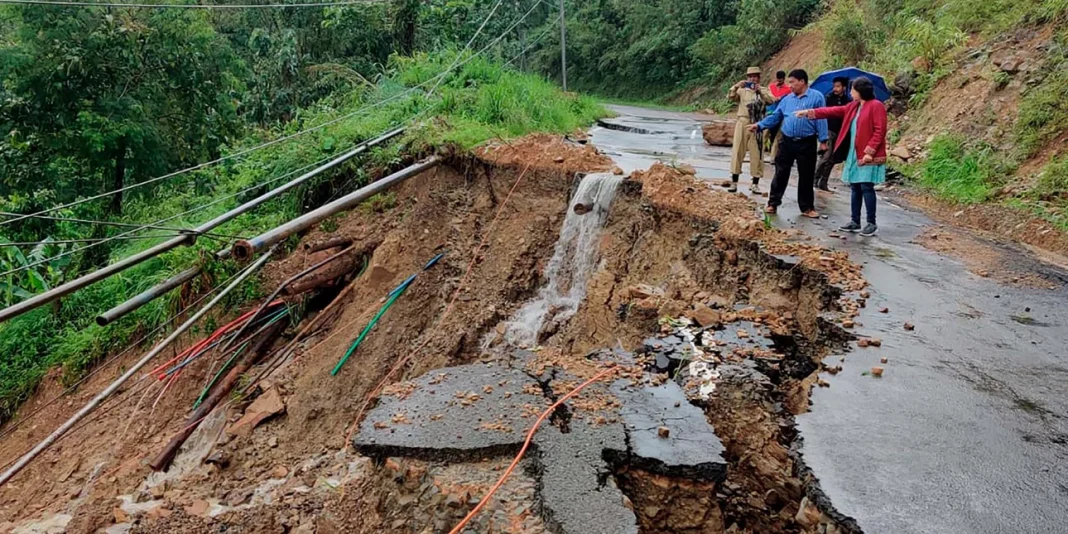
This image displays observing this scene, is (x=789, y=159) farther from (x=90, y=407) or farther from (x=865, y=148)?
(x=90, y=407)

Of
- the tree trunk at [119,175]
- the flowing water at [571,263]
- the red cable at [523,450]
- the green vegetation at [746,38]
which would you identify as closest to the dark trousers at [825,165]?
the flowing water at [571,263]

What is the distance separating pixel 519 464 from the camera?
11.3 ft

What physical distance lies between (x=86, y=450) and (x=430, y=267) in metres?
4.36

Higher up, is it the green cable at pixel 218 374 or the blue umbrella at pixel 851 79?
the blue umbrella at pixel 851 79

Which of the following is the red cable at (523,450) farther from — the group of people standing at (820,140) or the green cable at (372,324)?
the group of people standing at (820,140)

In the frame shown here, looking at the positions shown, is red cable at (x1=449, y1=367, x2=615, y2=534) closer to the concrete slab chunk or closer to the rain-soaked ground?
the concrete slab chunk

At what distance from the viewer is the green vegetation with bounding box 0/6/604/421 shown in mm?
8797

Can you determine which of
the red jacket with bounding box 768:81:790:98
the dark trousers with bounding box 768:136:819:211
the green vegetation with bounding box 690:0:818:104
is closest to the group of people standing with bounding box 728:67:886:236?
the dark trousers with bounding box 768:136:819:211

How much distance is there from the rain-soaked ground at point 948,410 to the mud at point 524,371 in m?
0.24

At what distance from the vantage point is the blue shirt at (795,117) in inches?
279

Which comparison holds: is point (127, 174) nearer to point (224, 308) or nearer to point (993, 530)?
point (224, 308)

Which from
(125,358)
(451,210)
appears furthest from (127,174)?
(451,210)

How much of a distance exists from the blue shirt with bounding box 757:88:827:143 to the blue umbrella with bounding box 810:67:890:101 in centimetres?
193

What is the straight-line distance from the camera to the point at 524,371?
14.5ft
